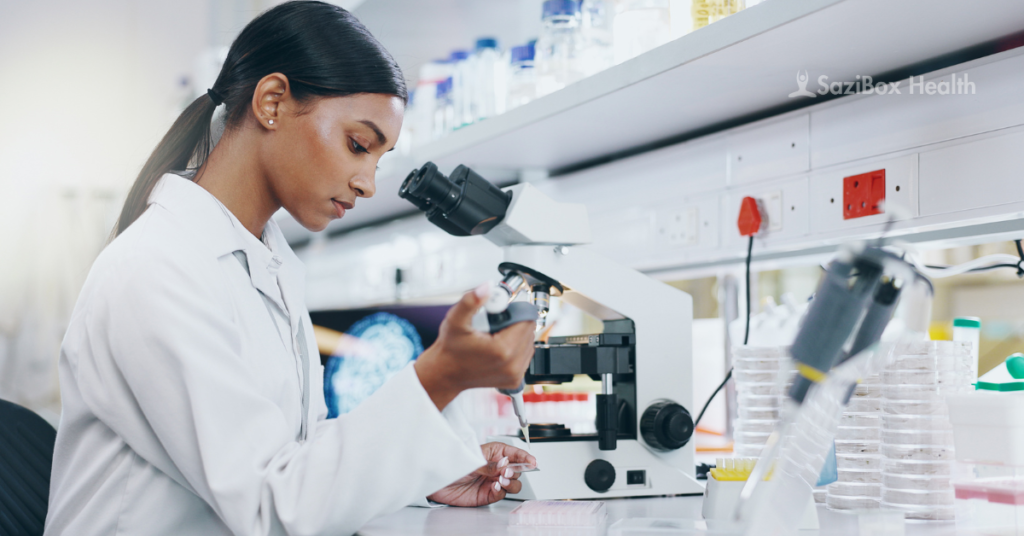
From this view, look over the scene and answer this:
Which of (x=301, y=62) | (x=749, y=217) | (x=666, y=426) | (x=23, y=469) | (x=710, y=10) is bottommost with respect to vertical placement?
(x=23, y=469)

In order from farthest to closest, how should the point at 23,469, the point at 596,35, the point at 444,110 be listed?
the point at 444,110
the point at 596,35
the point at 23,469

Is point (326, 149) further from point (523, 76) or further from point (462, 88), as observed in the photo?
point (462, 88)

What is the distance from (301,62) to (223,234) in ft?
0.76

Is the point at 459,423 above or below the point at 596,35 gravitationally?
below

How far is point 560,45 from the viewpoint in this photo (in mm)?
1606

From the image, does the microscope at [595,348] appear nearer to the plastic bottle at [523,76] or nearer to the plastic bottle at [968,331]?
the plastic bottle at [968,331]

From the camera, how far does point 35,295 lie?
2.82 m

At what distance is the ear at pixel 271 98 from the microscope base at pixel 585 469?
1.88ft

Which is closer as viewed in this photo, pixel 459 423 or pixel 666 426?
pixel 459 423

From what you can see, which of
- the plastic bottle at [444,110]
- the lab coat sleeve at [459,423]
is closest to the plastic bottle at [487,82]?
the plastic bottle at [444,110]

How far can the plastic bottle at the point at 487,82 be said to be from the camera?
6.14 ft

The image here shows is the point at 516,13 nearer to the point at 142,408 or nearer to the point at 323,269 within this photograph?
the point at 323,269

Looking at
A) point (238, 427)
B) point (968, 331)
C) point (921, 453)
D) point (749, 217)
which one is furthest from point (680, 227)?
point (238, 427)

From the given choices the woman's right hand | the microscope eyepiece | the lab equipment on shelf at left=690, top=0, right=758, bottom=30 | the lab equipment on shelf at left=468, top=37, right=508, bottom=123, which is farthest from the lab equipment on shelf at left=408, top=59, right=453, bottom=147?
the woman's right hand
